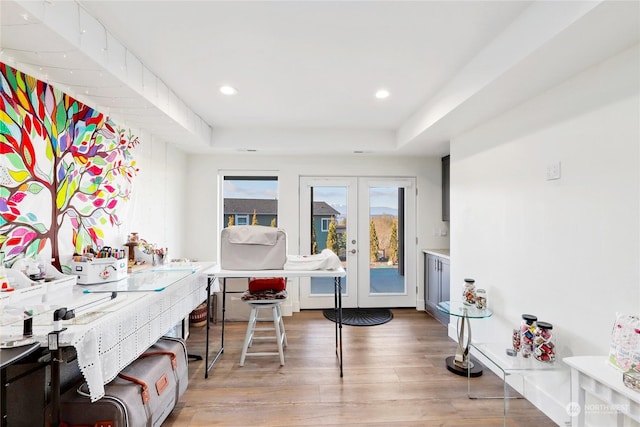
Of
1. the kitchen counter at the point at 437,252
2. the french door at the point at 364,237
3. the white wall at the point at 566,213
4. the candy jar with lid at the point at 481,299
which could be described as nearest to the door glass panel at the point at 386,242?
the french door at the point at 364,237

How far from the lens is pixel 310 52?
2.15 metres

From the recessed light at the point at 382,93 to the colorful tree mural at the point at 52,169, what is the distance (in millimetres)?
2403

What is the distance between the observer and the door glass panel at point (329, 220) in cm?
460

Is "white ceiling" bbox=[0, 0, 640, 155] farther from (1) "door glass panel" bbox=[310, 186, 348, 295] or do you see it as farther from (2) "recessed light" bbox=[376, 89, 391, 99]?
(1) "door glass panel" bbox=[310, 186, 348, 295]

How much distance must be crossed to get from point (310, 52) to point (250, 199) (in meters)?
2.82

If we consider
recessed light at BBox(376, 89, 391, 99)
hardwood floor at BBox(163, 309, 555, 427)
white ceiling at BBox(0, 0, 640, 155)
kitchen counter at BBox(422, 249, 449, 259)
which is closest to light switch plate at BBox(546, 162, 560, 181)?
white ceiling at BBox(0, 0, 640, 155)

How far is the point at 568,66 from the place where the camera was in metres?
1.82

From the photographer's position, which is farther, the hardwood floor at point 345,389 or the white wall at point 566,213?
the hardwood floor at point 345,389

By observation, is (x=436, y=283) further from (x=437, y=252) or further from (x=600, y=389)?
(x=600, y=389)

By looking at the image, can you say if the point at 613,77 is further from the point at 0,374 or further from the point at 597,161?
the point at 0,374

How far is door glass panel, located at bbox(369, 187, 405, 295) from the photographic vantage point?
464 cm

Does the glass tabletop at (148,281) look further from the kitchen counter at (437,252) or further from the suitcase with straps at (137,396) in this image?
the kitchen counter at (437,252)

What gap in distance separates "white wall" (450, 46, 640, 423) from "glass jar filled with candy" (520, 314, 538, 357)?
0.11 meters

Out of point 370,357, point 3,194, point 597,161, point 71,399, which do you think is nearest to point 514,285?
point 597,161
